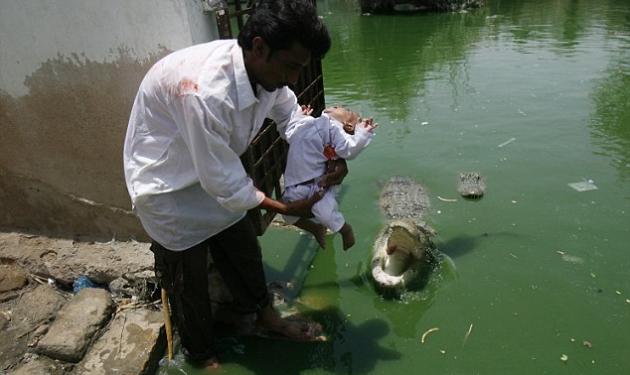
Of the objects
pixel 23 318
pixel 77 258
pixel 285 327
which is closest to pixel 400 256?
pixel 285 327

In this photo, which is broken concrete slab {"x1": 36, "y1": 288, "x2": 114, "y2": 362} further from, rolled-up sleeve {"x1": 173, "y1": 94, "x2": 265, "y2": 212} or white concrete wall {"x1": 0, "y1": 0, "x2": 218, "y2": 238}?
rolled-up sleeve {"x1": 173, "y1": 94, "x2": 265, "y2": 212}

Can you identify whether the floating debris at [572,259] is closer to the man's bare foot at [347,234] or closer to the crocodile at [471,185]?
the crocodile at [471,185]

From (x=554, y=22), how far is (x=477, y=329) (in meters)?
14.2

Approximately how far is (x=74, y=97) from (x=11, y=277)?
1384 millimetres

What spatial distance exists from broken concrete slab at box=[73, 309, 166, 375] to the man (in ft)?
0.83

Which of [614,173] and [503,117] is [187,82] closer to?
[614,173]

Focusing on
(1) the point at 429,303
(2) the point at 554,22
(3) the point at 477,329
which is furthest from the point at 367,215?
(2) the point at 554,22

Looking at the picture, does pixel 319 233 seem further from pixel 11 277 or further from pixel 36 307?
pixel 11 277

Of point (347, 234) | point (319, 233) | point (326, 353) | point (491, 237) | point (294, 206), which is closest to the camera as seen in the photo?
point (294, 206)

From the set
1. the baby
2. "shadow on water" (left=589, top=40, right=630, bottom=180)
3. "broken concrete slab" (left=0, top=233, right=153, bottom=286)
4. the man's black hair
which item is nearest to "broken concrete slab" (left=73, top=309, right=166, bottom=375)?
"broken concrete slab" (left=0, top=233, right=153, bottom=286)

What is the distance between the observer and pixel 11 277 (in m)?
3.35

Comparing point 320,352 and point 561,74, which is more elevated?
point 561,74

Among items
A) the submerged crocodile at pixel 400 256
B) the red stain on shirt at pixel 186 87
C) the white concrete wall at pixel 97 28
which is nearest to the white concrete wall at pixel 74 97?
the white concrete wall at pixel 97 28

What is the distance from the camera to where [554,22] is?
1445 cm
